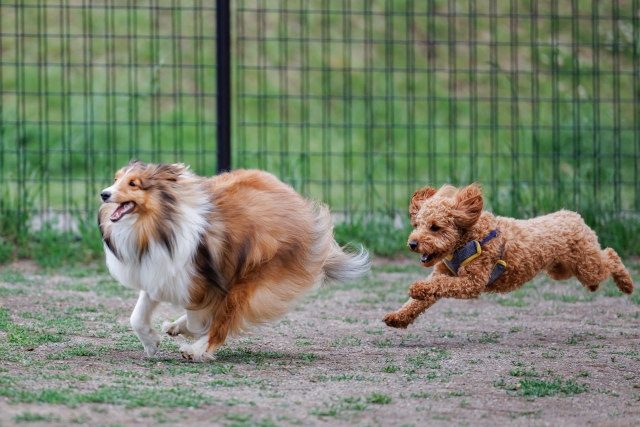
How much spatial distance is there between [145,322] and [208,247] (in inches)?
19.7

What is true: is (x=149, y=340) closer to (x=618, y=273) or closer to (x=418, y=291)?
(x=418, y=291)

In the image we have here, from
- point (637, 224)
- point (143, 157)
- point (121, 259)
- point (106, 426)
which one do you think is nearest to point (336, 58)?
point (143, 157)

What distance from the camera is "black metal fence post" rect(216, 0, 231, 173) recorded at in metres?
7.91

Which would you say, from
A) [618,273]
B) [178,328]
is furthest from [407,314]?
[618,273]

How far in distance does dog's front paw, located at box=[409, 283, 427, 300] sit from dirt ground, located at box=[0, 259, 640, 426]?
0.31 meters

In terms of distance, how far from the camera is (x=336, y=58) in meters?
15.0

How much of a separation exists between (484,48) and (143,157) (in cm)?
644

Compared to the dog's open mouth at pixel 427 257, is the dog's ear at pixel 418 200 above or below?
above

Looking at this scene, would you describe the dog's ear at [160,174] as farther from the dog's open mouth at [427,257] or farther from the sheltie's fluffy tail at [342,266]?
the dog's open mouth at [427,257]

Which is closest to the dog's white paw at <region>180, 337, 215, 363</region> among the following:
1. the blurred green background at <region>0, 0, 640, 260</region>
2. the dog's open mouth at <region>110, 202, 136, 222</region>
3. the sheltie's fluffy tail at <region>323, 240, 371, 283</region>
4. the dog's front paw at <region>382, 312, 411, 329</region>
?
the dog's open mouth at <region>110, 202, 136, 222</region>

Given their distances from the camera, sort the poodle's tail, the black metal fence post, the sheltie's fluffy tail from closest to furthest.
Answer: the sheltie's fluffy tail
the poodle's tail
the black metal fence post

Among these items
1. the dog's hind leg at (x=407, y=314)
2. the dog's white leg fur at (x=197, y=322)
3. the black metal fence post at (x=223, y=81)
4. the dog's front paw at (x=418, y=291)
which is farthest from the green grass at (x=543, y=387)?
the black metal fence post at (x=223, y=81)

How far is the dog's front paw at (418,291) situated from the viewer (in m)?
4.70

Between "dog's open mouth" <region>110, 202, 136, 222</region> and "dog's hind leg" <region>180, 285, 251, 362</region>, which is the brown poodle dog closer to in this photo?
"dog's hind leg" <region>180, 285, 251, 362</region>
